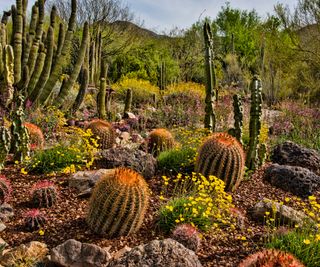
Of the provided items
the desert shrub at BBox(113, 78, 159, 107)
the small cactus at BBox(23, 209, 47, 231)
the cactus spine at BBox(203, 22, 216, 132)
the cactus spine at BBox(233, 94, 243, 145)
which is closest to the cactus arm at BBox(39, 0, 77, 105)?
the cactus spine at BBox(203, 22, 216, 132)

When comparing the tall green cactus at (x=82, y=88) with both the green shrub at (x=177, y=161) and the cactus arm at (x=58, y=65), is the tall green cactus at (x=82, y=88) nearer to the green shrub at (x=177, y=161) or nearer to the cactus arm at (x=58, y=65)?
the cactus arm at (x=58, y=65)

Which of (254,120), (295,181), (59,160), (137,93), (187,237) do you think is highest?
(254,120)

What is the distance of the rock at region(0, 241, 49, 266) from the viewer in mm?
3629

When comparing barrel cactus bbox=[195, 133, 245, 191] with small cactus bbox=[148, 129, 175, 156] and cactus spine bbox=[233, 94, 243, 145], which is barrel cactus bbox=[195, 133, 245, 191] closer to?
cactus spine bbox=[233, 94, 243, 145]

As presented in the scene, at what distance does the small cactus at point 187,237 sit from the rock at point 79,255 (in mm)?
639

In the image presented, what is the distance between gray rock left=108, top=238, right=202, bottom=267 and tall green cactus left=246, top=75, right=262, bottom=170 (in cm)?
332

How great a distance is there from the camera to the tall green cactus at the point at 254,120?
620 cm

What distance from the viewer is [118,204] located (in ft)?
13.0

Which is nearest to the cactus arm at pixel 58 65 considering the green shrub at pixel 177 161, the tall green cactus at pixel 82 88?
the tall green cactus at pixel 82 88

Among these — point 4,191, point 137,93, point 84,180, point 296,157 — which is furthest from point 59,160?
point 137,93

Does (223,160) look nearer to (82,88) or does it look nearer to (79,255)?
(79,255)

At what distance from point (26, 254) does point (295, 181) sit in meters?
3.63

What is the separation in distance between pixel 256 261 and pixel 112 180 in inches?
63.0

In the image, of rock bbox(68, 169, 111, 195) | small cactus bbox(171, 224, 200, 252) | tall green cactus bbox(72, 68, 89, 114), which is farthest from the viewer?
tall green cactus bbox(72, 68, 89, 114)
